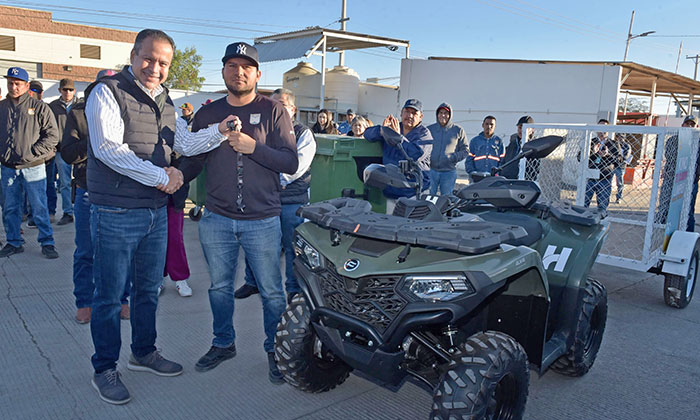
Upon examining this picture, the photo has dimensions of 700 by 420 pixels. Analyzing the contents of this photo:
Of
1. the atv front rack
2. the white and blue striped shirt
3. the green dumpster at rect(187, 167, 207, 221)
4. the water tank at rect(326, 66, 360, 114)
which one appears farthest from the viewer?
the water tank at rect(326, 66, 360, 114)

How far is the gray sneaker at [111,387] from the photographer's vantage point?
2.96 m

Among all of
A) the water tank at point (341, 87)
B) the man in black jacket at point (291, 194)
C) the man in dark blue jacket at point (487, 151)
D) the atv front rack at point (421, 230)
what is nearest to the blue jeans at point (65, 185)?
the man in black jacket at point (291, 194)

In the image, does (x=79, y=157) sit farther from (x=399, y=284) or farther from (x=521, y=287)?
(x=521, y=287)

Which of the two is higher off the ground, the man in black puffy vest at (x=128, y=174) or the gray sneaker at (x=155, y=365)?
the man in black puffy vest at (x=128, y=174)

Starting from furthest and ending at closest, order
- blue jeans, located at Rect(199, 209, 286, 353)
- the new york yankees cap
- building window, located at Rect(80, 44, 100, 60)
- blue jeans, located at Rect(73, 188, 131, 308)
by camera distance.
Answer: building window, located at Rect(80, 44, 100, 60)
the new york yankees cap
blue jeans, located at Rect(73, 188, 131, 308)
blue jeans, located at Rect(199, 209, 286, 353)

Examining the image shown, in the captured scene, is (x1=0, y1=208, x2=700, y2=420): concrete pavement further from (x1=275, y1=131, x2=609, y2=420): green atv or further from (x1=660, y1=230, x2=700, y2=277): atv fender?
(x1=660, y1=230, x2=700, y2=277): atv fender

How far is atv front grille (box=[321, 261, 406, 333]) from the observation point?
226 centimetres

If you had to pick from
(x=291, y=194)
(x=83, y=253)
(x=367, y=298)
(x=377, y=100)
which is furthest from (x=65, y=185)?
(x=377, y=100)

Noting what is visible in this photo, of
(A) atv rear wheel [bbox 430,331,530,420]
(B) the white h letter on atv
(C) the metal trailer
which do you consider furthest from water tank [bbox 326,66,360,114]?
(A) atv rear wheel [bbox 430,331,530,420]

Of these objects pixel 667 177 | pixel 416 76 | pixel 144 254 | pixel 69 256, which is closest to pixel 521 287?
pixel 144 254

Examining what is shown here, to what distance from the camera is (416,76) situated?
67.6 ft

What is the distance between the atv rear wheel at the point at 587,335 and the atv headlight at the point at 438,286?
54.4 inches

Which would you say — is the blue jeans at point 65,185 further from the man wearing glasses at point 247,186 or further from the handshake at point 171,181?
the handshake at point 171,181

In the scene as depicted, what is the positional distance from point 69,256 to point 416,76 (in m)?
16.8
